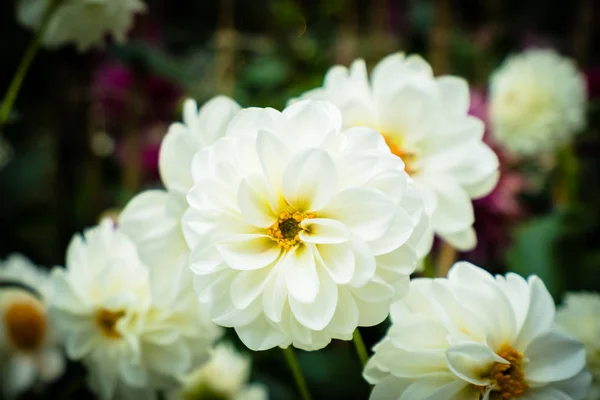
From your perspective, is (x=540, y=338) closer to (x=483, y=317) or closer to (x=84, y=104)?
(x=483, y=317)

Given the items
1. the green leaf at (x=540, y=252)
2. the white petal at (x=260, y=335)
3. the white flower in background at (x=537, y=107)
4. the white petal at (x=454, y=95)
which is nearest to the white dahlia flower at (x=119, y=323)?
the white petal at (x=260, y=335)

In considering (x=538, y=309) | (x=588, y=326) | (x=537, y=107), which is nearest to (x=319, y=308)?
(x=538, y=309)

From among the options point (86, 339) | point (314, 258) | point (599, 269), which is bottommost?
point (599, 269)

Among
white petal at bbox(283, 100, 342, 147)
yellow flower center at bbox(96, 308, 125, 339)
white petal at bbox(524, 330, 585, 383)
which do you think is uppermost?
white petal at bbox(283, 100, 342, 147)

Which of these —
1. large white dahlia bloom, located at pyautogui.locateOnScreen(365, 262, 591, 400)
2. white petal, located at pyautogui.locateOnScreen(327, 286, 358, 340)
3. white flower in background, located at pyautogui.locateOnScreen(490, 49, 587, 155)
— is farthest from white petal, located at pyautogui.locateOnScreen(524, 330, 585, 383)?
white flower in background, located at pyautogui.locateOnScreen(490, 49, 587, 155)

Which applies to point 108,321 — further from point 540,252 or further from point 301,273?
point 540,252

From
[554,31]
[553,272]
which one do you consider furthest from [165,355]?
[554,31]

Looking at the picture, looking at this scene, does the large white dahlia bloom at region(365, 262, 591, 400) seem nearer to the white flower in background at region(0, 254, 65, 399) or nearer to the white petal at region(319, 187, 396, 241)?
the white petal at region(319, 187, 396, 241)

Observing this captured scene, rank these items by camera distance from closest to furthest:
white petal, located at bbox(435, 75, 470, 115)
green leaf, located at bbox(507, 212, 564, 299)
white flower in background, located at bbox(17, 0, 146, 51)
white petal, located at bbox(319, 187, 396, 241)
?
1. white petal, located at bbox(319, 187, 396, 241)
2. white petal, located at bbox(435, 75, 470, 115)
3. white flower in background, located at bbox(17, 0, 146, 51)
4. green leaf, located at bbox(507, 212, 564, 299)
